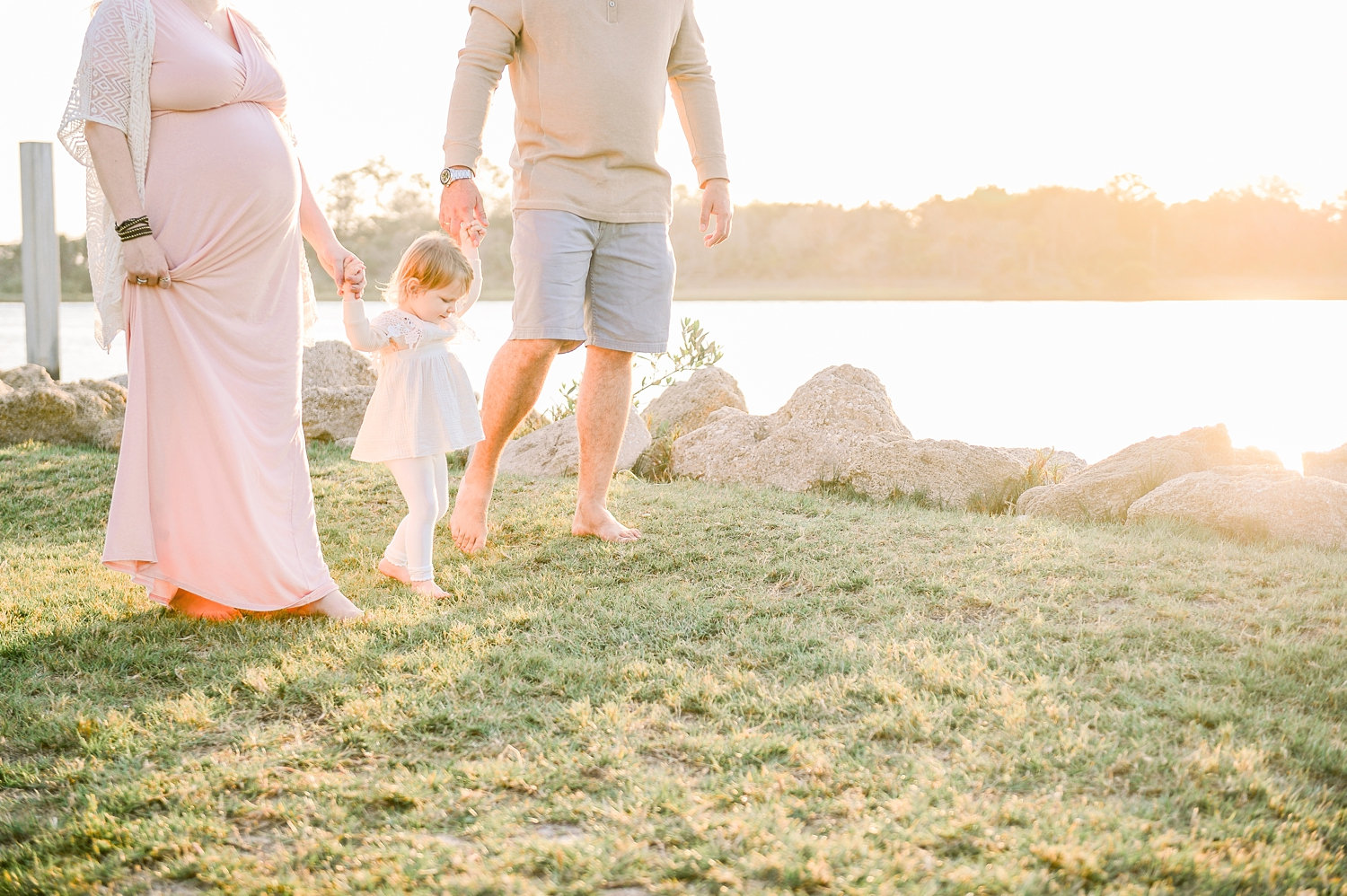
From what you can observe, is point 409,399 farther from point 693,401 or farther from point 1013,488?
point 693,401

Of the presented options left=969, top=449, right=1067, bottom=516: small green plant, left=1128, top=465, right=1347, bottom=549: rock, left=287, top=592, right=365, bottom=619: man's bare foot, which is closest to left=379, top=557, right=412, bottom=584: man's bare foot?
left=287, top=592, right=365, bottom=619: man's bare foot

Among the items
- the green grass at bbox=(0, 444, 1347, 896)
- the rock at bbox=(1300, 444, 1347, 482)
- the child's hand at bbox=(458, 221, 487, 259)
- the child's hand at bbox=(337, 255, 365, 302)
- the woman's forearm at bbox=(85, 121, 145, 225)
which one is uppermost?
the woman's forearm at bbox=(85, 121, 145, 225)

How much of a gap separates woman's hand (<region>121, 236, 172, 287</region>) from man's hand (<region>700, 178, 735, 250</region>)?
6.59 feet

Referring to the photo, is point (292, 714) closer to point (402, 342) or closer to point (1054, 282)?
point (402, 342)

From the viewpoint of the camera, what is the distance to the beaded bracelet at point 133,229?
9.48 ft

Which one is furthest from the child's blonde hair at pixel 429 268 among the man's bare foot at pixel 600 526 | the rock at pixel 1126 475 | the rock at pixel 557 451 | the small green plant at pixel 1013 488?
the rock at pixel 1126 475

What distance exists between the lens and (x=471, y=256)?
3.65 m

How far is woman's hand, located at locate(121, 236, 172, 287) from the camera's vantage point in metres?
2.90

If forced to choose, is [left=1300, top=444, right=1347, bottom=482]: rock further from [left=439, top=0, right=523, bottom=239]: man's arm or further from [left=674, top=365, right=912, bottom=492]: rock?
[left=439, top=0, right=523, bottom=239]: man's arm

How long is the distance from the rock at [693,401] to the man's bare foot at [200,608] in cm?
352

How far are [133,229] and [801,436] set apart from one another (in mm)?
3261

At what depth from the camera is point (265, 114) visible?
3131 millimetres

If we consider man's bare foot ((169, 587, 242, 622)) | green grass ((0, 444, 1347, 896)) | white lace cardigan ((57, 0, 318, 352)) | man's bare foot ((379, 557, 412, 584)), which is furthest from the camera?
man's bare foot ((379, 557, 412, 584))

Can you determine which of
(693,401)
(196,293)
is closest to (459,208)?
(196,293)
